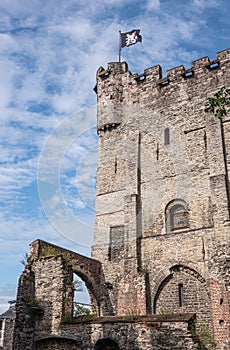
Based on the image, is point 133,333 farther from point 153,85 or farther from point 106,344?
point 153,85

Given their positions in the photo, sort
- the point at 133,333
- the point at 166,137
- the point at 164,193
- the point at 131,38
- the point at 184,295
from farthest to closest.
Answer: the point at 131,38 → the point at 166,137 → the point at 164,193 → the point at 184,295 → the point at 133,333

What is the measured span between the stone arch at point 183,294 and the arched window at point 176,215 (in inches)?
77.2

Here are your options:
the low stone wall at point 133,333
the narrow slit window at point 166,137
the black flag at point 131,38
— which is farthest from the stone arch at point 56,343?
the black flag at point 131,38

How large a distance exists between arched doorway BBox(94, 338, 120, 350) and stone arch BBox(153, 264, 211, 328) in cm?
330

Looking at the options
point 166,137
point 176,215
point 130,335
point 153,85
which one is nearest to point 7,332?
point 176,215

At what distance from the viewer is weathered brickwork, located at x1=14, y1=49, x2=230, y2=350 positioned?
14.3 m

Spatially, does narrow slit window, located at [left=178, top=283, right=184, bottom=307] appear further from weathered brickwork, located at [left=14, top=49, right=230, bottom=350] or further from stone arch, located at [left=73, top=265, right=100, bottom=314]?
stone arch, located at [left=73, top=265, right=100, bottom=314]

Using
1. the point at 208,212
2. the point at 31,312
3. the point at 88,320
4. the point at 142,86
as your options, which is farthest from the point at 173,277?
the point at 142,86

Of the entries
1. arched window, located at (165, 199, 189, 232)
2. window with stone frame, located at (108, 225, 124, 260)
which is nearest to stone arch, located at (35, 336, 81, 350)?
window with stone frame, located at (108, 225, 124, 260)

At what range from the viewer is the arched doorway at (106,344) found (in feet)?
44.3

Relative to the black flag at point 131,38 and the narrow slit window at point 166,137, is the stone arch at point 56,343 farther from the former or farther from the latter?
the black flag at point 131,38

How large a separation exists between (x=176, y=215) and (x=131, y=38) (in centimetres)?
1138

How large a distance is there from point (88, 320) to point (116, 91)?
1302 centimetres

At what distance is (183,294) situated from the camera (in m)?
16.2
